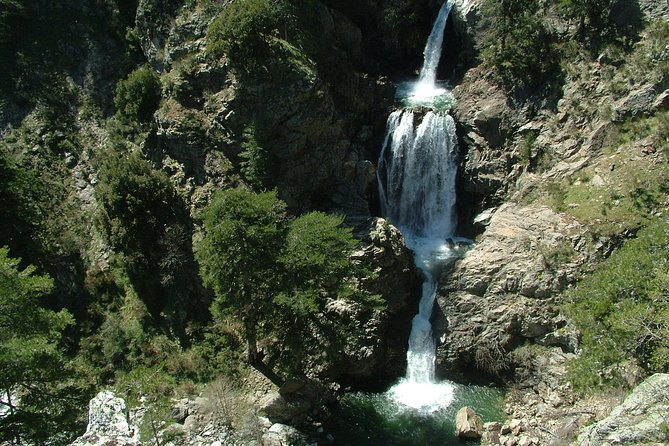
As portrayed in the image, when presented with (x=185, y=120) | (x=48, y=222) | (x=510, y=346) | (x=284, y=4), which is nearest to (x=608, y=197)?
(x=510, y=346)

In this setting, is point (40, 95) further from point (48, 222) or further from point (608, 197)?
point (608, 197)

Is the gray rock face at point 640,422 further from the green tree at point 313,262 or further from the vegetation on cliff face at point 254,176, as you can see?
the green tree at point 313,262

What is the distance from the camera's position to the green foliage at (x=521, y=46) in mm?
35281

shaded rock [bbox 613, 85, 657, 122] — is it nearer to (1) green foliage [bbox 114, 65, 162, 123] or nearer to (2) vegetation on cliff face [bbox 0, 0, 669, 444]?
(2) vegetation on cliff face [bbox 0, 0, 669, 444]

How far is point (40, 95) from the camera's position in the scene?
4359 centimetres

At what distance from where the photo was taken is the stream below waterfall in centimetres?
2689

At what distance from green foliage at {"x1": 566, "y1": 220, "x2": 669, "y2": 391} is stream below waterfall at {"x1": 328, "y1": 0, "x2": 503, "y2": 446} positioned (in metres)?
7.08

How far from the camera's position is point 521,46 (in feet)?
117

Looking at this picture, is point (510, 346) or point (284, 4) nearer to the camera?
point (510, 346)

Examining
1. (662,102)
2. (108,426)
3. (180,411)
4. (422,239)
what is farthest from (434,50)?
(108,426)

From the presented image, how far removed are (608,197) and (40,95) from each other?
44126mm

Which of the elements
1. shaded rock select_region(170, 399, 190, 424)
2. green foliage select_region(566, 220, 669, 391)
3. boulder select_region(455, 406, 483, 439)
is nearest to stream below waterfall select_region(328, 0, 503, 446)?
boulder select_region(455, 406, 483, 439)

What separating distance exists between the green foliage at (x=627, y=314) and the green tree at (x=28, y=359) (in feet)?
69.7

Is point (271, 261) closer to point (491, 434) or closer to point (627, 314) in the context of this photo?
point (491, 434)
